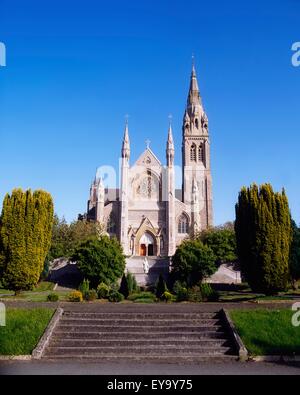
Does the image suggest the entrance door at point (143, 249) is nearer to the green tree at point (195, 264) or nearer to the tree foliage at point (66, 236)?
the tree foliage at point (66, 236)

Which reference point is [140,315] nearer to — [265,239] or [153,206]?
[265,239]

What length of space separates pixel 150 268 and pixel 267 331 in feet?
108

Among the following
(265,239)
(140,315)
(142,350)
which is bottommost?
(142,350)

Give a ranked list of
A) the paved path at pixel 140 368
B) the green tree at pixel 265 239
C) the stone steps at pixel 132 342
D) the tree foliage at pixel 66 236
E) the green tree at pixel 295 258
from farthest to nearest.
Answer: the tree foliage at pixel 66 236, the green tree at pixel 295 258, the green tree at pixel 265 239, the stone steps at pixel 132 342, the paved path at pixel 140 368

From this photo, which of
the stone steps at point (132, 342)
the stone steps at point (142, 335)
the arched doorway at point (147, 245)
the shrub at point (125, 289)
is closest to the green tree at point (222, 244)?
the arched doorway at point (147, 245)

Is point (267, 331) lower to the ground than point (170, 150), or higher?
lower

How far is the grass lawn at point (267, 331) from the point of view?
1322 cm

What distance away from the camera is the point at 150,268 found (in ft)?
154

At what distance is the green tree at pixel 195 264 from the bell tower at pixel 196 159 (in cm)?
1715

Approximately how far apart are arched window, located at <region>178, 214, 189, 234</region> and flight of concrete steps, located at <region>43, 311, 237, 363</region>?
42429mm

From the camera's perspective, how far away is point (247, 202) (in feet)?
70.8

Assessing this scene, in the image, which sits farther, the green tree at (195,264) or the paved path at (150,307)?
the green tree at (195,264)

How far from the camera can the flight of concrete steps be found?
13.1 m

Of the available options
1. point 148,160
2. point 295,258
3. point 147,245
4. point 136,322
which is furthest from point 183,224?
point 136,322
